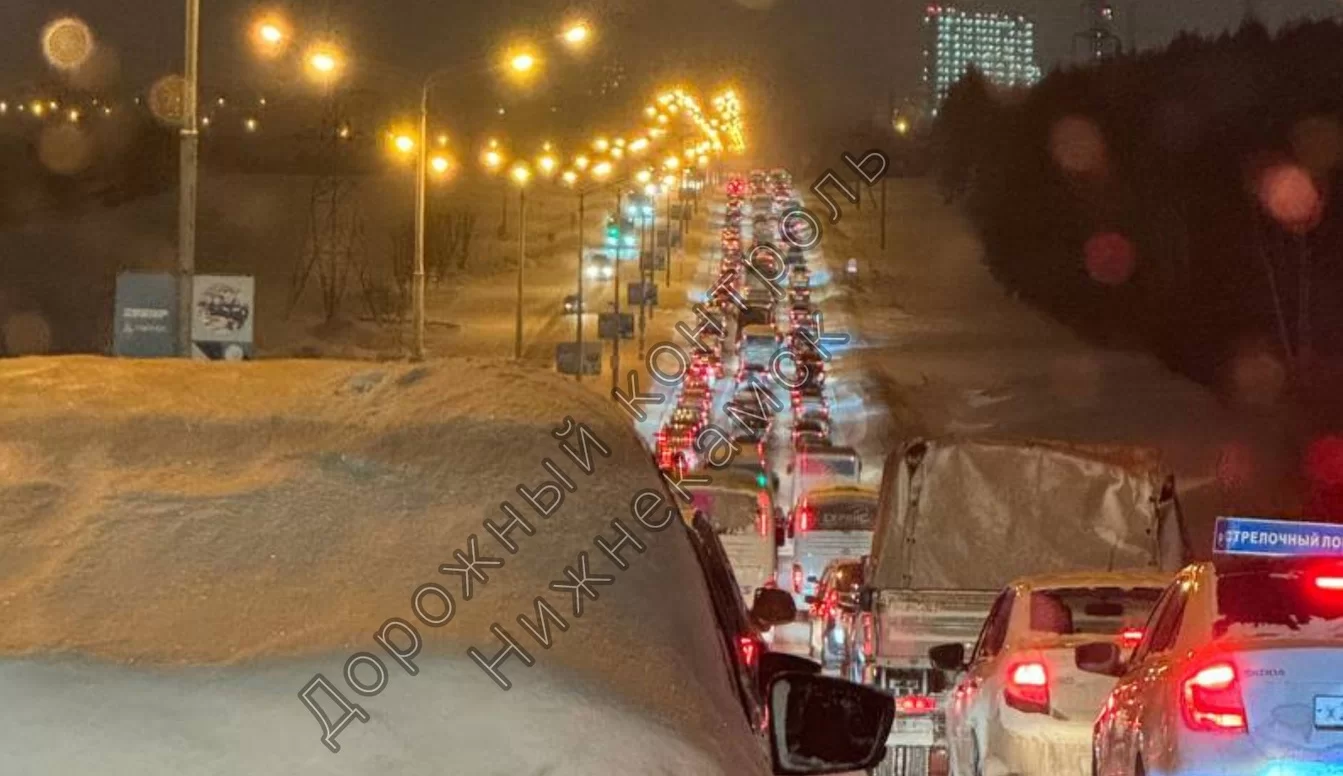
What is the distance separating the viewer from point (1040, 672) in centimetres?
1186

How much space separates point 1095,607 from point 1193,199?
53.8 metres

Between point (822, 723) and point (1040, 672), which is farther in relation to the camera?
point (1040, 672)

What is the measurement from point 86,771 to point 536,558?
1109 mm

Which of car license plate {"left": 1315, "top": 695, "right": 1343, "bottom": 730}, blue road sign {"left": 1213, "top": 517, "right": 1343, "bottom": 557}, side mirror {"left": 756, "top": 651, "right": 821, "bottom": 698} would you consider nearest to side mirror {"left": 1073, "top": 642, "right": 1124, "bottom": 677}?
blue road sign {"left": 1213, "top": 517, "right": 1343, "bottom": 557}

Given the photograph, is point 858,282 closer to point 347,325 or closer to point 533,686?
point 347,325

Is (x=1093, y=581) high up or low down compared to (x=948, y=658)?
up

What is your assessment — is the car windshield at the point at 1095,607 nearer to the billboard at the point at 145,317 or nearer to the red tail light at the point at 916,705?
the red tail light at the point at 916,705

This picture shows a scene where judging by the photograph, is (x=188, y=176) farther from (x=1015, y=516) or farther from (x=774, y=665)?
(x=774, y=665)

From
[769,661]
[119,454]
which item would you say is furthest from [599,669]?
[769,661]

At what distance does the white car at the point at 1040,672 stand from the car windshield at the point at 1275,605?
4.89 ft

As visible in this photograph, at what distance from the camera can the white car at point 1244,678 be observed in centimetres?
861

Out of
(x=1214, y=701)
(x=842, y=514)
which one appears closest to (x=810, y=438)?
(x=842, y=514)

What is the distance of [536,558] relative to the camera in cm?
376

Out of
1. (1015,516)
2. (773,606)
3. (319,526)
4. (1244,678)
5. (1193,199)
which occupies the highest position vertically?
(1193,199)
